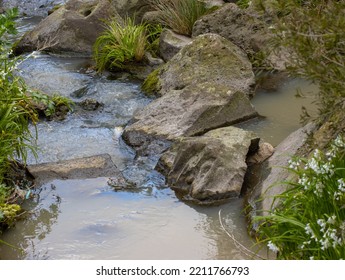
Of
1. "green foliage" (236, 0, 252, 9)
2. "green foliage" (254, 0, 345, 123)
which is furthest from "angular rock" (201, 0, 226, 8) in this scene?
"green foliage" (254, 0, 345, 123)

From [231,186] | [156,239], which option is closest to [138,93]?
[231,186]

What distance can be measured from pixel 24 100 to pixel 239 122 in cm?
255

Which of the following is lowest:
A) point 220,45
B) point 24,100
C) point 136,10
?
point 136,10

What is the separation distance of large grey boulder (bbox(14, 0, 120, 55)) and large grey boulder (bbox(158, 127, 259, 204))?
5091 mm

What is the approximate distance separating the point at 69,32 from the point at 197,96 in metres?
4.26

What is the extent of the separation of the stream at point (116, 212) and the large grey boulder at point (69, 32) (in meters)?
3.08

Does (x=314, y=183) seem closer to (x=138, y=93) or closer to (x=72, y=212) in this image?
(x=72, y=212)

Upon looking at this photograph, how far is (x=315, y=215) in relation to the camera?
4082 mm

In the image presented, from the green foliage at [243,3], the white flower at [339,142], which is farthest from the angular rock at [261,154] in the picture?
the green foliage at [243,3]

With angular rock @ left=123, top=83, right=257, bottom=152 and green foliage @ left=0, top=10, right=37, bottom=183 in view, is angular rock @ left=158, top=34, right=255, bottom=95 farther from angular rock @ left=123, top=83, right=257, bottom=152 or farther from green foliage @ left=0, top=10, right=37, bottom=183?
green foliage @ left=0, top=10, right=37, bottom=183

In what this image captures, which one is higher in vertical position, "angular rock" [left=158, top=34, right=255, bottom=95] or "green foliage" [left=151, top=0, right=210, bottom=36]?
"angular rock" [left=158, top=34, right=255, bottom=95]

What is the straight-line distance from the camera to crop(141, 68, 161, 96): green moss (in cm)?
874

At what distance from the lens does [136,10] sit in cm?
1143

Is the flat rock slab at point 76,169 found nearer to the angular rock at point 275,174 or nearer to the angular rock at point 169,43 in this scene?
the angular rock at point 275,174
